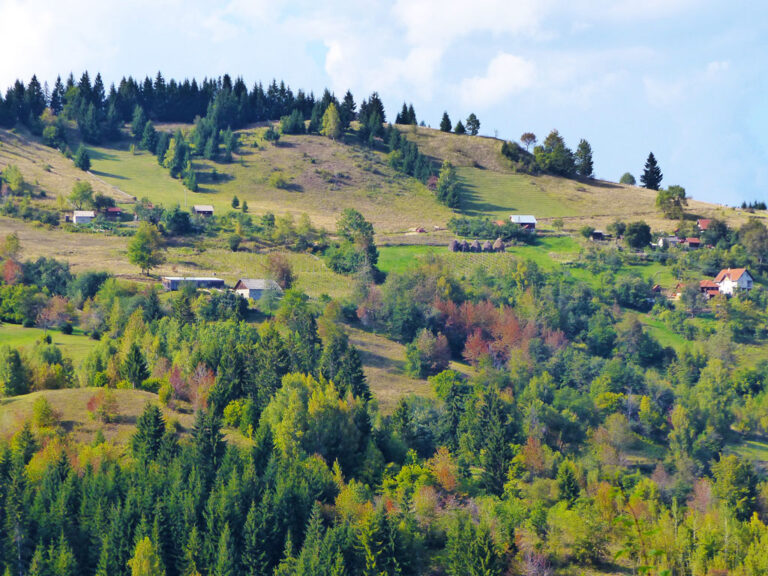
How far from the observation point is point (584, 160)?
6388 inches

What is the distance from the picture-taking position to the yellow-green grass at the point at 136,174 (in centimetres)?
13500

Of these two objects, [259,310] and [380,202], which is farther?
[380,202]

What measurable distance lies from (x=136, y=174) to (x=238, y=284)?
181ft

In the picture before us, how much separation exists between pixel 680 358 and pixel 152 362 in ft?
182

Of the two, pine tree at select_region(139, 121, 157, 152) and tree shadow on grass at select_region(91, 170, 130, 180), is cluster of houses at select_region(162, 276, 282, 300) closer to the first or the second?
tree shadow on grass at select_region(91, 170, 130, 180)

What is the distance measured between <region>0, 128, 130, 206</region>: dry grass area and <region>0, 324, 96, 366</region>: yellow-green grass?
43081 millimetres

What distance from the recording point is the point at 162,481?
54281 mm

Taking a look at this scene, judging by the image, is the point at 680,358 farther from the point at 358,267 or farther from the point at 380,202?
the point at 380,202

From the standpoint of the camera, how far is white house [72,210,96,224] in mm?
118125

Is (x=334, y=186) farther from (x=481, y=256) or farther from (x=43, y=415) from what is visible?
(x=43, y=415)

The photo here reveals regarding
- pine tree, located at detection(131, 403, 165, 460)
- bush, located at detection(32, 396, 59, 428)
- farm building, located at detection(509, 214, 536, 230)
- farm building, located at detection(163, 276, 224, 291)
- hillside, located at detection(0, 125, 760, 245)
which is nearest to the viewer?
pine tree, located at detection(131, 403, 165, 460)

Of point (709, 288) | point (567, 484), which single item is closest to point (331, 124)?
Result: point (709, 288)

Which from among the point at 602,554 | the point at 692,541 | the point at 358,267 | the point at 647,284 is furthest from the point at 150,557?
the point at 647,284

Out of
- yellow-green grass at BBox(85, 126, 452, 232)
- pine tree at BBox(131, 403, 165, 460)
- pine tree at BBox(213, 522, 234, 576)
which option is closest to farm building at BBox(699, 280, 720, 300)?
yellow-green grass at BBox(85, 126, 452, 232)
